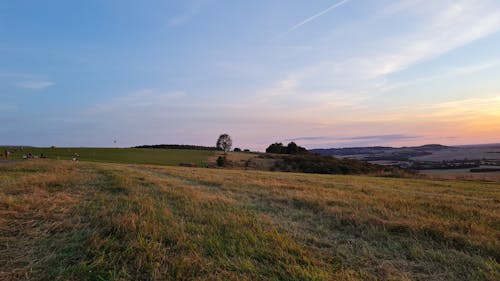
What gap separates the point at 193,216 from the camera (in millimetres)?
6422

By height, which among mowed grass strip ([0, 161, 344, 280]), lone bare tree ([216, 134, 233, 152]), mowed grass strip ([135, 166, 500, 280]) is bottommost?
mowed grass strip ([135, 166, 500, 280])

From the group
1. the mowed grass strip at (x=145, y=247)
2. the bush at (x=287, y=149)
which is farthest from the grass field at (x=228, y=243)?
the bush at (x=287, y=149)

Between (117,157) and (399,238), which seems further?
(117,157)

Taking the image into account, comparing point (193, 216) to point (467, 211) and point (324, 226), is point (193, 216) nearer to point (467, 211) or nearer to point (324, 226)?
point (324, 226)

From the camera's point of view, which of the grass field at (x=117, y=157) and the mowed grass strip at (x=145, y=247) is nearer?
the mowed grass strip at (x=145, y=247)

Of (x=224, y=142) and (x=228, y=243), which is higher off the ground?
(x=224, y=142)

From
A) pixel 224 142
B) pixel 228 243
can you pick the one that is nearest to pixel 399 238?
pixel 228 243

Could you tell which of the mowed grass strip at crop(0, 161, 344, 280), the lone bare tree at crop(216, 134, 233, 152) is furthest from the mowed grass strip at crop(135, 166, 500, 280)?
the lone bare tree at crop(216, 134, 233, 152)

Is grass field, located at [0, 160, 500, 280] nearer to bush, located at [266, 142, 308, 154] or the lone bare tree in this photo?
the lone bare tree

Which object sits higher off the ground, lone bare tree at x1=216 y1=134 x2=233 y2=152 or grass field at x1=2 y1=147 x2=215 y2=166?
lone bare tree at x1=216 y1=134 x2=233 y2=152

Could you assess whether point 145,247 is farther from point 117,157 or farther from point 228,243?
point 117,157

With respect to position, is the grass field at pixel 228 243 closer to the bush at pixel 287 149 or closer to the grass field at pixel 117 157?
the grass field at pixel 117 157

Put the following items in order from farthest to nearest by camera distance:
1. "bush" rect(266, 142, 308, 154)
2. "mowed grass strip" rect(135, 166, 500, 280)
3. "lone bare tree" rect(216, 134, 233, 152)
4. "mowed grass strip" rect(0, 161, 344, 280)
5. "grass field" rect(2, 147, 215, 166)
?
"bush" rect(266, 142, 308, 154) < "lone bare tree" rect(216, 134, 233, 152) < "grass field" rect(2, 147, 215, 166) < "mowed grass strip" rect(135, 166, 500, 280) < "mowed grass strip" rect(0, 161, 344, 280)

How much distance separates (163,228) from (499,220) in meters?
9.27
